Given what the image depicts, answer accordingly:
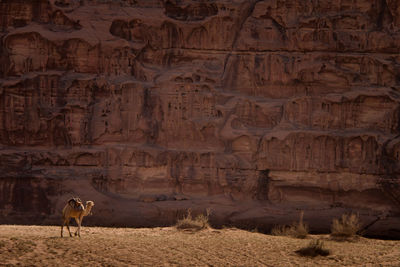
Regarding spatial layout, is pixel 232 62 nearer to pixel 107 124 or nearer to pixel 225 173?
pixel 225 173

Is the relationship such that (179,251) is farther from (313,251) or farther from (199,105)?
(199,105)

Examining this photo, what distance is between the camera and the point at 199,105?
1304cm

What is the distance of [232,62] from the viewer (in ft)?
43.2

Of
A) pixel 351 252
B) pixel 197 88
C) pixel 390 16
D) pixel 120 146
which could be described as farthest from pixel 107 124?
pixel 390 16

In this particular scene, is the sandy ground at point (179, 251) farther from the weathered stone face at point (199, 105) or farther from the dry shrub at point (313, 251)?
the weathered stone face at point (199, 105)

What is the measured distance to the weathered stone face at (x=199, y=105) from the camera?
498 inches

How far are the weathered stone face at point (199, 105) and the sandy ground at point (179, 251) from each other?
3.32 m

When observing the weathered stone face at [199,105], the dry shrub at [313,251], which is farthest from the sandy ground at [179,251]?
the weathered stone face at [199,105]

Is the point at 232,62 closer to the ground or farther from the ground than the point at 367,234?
farther from the ground

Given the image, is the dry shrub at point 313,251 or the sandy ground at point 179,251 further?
the dry shrub at point 313,251

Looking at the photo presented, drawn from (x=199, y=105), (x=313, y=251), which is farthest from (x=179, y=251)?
(x=199, y=105)

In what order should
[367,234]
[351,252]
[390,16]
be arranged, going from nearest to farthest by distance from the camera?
1. [351,252]
2. [367,234]
3. [390,16]

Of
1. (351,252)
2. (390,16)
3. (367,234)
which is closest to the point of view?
(351,252)

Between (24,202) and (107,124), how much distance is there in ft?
10.2
